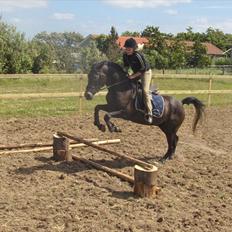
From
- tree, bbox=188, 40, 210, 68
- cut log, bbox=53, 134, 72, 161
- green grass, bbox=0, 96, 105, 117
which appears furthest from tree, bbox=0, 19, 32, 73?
tree, bbox=188, 40, 210, 68

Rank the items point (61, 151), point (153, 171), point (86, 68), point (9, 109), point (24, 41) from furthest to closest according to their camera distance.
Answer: point (86, 68)
point (24, 41)
point (9, 109)
point (61, 151)
point (153, 171)

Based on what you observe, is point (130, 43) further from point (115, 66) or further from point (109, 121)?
point (109, 121)

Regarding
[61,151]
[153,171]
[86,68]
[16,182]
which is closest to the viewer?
[153,171]

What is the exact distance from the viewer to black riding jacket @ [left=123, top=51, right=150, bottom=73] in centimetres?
754

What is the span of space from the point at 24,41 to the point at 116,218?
1154 inches

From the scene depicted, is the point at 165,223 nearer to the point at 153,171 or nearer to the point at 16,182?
the point at 153,171

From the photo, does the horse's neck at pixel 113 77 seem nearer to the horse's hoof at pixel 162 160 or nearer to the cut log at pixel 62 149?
the cut log at pixel 62 149

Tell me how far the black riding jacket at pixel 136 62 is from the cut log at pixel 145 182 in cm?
210

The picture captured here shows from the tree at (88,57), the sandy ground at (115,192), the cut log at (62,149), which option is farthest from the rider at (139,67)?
the tree at (88,57)

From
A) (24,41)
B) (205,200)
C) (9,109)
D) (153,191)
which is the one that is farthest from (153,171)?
(24,41)

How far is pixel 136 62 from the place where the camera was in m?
7.59

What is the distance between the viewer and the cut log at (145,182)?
605 cm

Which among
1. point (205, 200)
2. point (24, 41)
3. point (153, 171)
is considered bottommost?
point (205, 200)

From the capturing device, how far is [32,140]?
10070 millimetres
